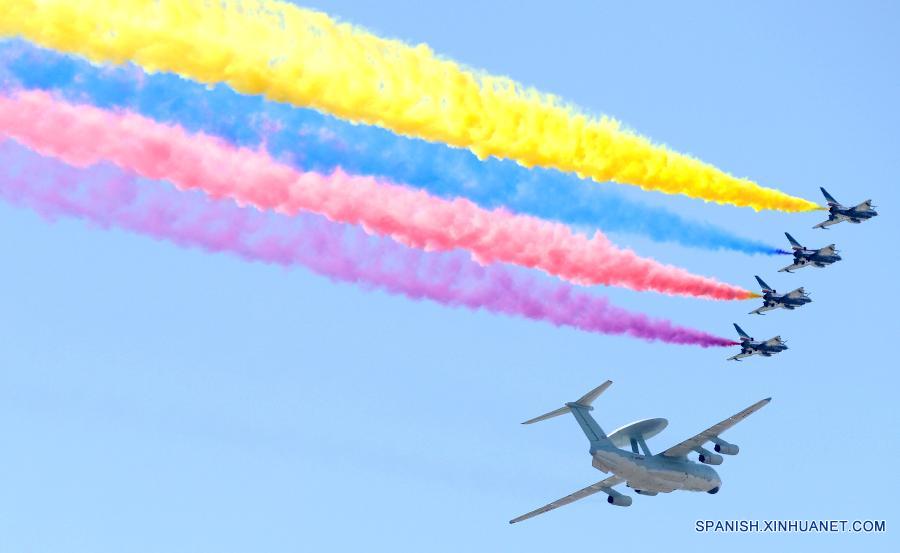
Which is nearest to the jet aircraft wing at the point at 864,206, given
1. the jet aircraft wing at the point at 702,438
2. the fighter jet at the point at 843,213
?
the fighter jet at the point at 843,213

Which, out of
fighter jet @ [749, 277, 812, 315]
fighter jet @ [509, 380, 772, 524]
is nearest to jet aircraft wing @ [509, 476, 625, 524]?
fighter jet @ [509, 380, 772, 524]

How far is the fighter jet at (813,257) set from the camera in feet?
171

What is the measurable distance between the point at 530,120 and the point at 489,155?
1.33 meters

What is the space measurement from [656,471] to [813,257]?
11306mm

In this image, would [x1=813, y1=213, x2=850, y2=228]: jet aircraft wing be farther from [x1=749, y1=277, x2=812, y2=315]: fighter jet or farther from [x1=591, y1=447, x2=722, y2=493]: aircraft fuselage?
[x1=591, y1=447, x2=722, y2=493]: aircraft fuselage

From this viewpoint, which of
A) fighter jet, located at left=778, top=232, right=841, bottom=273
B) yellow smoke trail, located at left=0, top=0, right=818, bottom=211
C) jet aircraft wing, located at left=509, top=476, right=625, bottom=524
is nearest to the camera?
yellow smoke trail, located at left=0, top=0, right=818, bottom=211

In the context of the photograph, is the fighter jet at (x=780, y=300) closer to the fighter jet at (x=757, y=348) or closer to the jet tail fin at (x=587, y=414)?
the fighter jet at (x=757, y=348)

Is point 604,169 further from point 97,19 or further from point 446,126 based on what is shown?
point 97,19

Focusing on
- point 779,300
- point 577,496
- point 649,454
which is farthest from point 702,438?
point 779,300

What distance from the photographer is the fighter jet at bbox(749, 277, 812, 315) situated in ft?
173

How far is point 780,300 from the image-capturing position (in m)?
52.7

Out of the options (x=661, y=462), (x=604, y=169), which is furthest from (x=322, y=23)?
(x=661, y=462)

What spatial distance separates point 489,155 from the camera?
37.8 meters

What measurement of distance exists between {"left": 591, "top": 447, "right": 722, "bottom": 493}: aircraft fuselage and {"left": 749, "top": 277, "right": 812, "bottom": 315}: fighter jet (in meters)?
7.97
